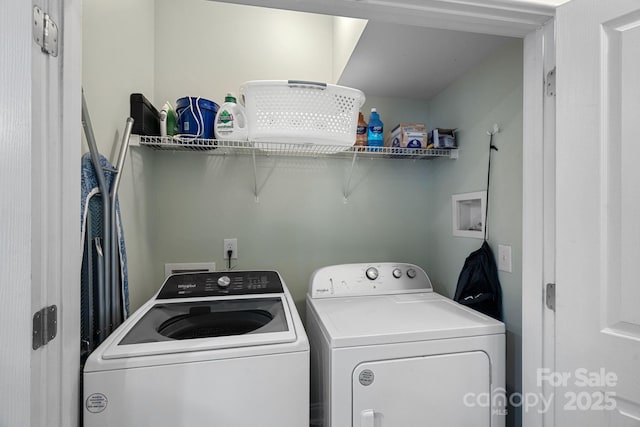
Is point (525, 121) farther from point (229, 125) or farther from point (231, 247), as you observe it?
point (231, 247)

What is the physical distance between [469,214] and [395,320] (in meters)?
0.95

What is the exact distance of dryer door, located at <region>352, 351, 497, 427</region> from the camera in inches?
45.1

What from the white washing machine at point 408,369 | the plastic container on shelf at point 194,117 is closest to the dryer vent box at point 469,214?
the white washing machine at point 408,369

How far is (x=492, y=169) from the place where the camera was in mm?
1575

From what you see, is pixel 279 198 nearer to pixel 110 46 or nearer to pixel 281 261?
pixel 281 261

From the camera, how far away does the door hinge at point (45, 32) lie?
724 mm

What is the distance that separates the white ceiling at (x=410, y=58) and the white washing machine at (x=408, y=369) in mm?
1372

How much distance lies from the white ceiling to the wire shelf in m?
0.46

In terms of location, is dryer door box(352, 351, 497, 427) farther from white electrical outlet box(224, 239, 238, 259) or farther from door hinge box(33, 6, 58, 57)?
door hinge box(33, 6, 58, 57)

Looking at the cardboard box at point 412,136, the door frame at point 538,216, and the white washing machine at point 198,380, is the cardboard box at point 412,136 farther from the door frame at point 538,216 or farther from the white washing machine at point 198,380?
the white washing machine at point 198,380

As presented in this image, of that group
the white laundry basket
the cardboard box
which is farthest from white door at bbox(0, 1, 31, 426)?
the cardboard box

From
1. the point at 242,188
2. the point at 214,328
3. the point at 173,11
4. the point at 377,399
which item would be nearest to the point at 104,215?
the point at 214,328

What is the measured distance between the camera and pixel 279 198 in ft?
6.64

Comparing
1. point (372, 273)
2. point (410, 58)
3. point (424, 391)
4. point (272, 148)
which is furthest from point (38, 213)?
point (410, 58)
